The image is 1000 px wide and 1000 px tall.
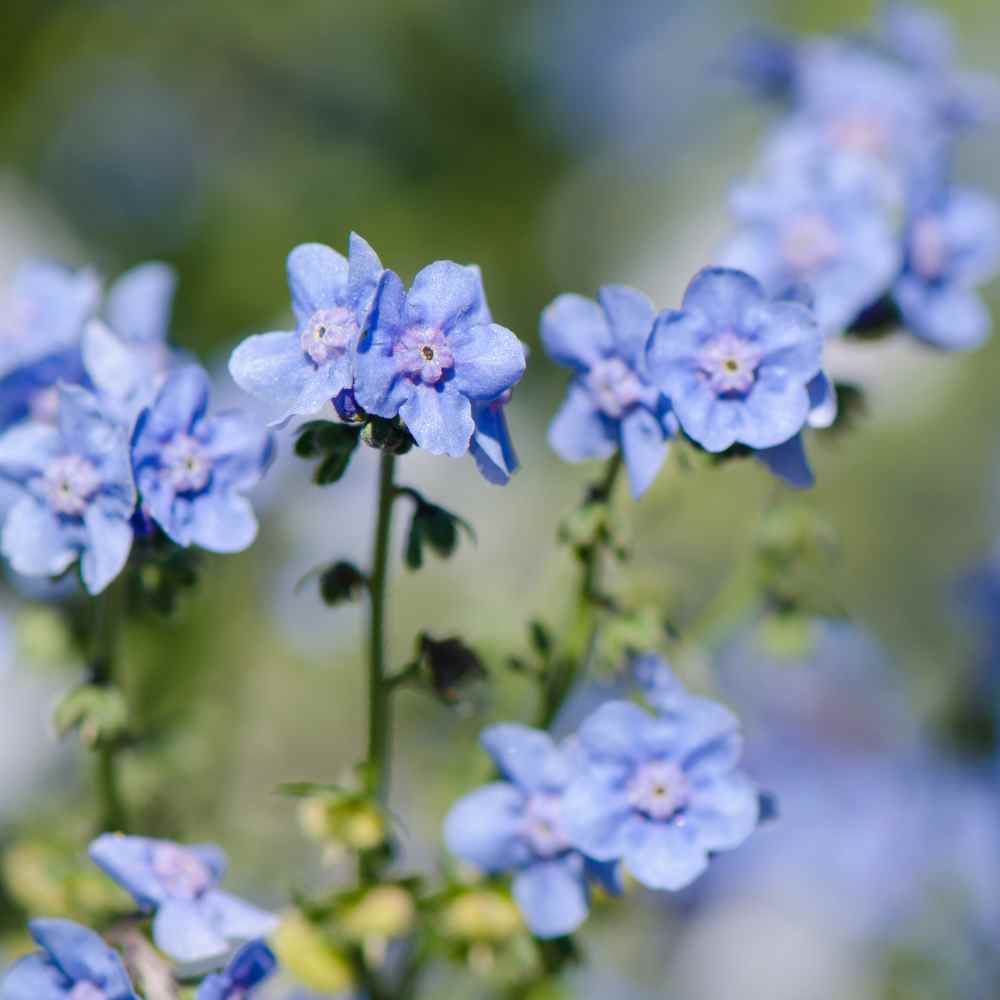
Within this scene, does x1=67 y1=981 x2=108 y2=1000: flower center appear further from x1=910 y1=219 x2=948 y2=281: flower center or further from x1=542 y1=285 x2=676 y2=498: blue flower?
x1=910 y1=219 x2=948 y2=281: flower center

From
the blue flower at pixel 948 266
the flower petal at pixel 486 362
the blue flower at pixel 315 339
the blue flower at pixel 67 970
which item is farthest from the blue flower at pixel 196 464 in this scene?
the blue flower at pixel 948 266

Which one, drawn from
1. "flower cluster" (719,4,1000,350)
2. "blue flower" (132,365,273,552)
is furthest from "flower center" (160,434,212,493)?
"flower cluster" (719,4,1000,350)

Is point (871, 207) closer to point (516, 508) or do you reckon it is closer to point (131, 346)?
point (131, 346)

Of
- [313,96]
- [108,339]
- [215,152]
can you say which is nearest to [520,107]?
[313,96]

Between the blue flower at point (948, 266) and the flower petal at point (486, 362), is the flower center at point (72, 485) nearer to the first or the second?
the flower petal at point (486, 362)

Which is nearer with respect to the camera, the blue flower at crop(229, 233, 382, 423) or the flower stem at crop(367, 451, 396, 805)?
the blue flower at crop(229, 233, 382, 423)

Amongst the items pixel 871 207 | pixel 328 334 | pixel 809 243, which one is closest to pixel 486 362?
pixel 328 334
